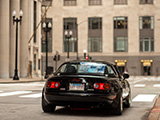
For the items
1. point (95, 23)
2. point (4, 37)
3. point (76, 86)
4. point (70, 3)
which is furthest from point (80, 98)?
point (70, 3)

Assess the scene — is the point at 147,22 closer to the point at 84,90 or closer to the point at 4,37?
the point at 4,37

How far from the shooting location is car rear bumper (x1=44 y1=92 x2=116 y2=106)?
8.98 m

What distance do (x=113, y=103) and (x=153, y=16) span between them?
223ft

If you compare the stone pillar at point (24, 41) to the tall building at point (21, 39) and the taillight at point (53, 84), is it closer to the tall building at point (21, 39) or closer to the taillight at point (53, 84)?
the tall building at point (21, 39)

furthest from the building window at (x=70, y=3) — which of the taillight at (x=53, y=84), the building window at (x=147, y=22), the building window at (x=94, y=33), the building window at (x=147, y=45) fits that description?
the taillight at (x=53, y=84)

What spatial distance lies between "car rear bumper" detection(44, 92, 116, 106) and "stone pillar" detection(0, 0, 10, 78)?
32.4 meters

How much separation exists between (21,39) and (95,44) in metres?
31.4

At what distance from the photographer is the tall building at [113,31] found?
74.8 meters

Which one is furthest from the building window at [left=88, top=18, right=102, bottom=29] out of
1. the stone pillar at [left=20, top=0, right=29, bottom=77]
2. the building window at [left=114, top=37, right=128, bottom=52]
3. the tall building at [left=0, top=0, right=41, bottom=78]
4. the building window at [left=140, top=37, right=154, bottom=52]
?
the stone pillar at [left=20, top=0, right=29, bottom=77]

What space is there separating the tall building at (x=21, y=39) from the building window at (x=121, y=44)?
25.3 metres

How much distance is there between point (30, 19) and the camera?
4869 centimetres

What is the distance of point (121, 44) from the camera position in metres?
75.7

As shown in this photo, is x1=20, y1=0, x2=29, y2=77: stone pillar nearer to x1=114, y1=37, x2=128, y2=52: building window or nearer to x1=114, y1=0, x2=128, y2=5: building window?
x1=114, y1=37, x2=128, y2=52: building window

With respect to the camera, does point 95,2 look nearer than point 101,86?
No
